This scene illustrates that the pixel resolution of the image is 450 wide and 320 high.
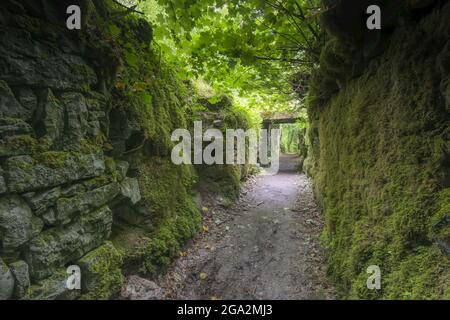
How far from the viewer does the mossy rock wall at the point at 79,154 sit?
290 cm

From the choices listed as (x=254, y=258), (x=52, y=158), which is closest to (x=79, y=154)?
(x=52, y=158)

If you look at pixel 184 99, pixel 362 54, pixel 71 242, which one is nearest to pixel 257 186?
pixel 184 99

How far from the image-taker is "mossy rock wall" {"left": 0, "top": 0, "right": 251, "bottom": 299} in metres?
2.90

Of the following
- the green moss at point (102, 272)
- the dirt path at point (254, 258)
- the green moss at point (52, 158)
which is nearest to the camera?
the green moss at point (52, 158)

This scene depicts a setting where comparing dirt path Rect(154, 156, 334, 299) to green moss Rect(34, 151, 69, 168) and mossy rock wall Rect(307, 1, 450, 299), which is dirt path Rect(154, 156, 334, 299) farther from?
green moss Rect(34, 151, 69, 168)

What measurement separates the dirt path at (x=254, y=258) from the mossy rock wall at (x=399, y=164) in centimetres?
74

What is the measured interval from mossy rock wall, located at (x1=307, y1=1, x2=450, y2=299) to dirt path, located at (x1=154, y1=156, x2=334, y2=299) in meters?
0.74

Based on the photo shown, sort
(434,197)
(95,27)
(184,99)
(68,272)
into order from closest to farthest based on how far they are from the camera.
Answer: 1. (434,197)
2. (68,272)
3. (95,27)
4. (184,99)

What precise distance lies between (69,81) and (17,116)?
87 centimetres

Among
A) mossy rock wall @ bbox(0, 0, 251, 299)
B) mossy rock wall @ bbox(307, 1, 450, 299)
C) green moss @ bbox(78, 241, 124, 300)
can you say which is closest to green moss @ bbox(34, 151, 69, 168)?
mossy rock wall @ bbox(0, 0, 251, 299)

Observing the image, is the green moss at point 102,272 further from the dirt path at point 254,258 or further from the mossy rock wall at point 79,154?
the dirt path at point 254,258

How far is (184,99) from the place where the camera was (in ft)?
26.8

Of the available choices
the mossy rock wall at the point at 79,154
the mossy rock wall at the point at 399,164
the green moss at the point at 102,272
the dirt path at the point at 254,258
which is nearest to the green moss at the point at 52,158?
the mossy rock wall at the point at 79,154

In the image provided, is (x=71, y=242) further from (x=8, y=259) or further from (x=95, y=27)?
(x=95, y=27)
